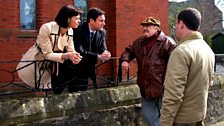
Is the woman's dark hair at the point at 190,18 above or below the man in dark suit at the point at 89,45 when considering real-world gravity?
above

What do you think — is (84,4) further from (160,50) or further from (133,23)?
(160,50)

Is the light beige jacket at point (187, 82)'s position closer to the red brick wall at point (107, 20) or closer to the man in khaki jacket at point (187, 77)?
the man in khaki jacket at point (187, 77)

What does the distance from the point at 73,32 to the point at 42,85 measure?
834mm

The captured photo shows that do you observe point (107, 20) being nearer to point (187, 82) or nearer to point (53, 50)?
point (53, 50)

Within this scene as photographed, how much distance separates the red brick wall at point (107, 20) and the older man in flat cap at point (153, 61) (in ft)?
9.97

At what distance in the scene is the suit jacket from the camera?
5.57 metres

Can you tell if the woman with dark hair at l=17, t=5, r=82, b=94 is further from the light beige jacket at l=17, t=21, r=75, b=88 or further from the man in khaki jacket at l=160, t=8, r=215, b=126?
the man in khaki jacket at l=160, t=8, r=215, b=126

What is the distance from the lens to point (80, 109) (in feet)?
17.1

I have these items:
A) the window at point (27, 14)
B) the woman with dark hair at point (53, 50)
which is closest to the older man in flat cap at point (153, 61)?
the woman with dark hair at point (53, 50)

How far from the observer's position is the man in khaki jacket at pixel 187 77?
12.0ft

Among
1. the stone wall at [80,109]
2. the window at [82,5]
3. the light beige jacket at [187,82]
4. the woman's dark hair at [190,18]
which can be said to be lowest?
the stone wall at [80,109]

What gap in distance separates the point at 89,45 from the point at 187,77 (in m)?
2.21

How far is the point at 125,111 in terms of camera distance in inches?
230

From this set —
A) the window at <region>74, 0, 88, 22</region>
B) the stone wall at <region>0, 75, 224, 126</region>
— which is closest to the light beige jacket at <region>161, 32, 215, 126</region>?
the stone wall at <region>0, 75, 224, 126</region>
